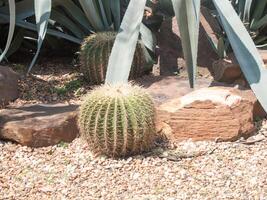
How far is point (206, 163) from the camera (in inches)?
136

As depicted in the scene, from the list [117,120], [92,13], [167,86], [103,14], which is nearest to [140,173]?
[117,120]

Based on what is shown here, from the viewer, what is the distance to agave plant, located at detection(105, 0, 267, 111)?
3521 mm

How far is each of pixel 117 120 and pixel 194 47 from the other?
2.13ft

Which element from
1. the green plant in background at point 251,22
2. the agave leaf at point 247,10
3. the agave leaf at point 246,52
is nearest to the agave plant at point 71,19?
the green plant in background at point 251,22

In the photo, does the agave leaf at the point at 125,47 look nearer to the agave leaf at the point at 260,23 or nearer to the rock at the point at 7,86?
the rock at the point at 7,86

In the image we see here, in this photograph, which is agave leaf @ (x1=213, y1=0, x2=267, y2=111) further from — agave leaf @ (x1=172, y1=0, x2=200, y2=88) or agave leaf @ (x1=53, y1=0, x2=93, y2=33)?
agave leaf @ (x1=53, y1=0, x2=93, y2=33)

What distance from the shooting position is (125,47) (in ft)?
12.6

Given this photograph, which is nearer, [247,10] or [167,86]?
[167,86]

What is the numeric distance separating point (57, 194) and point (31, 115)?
89 centimetres

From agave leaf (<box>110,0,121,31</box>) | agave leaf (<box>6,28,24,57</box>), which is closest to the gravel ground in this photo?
agave leaf (<box>110,0,121,31</box>)

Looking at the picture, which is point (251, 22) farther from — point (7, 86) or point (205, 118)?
point (7, 86)

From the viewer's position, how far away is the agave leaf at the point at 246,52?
3.48m

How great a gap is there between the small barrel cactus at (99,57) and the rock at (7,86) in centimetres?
57

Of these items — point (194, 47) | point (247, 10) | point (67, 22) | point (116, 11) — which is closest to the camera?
point (194, 47)
